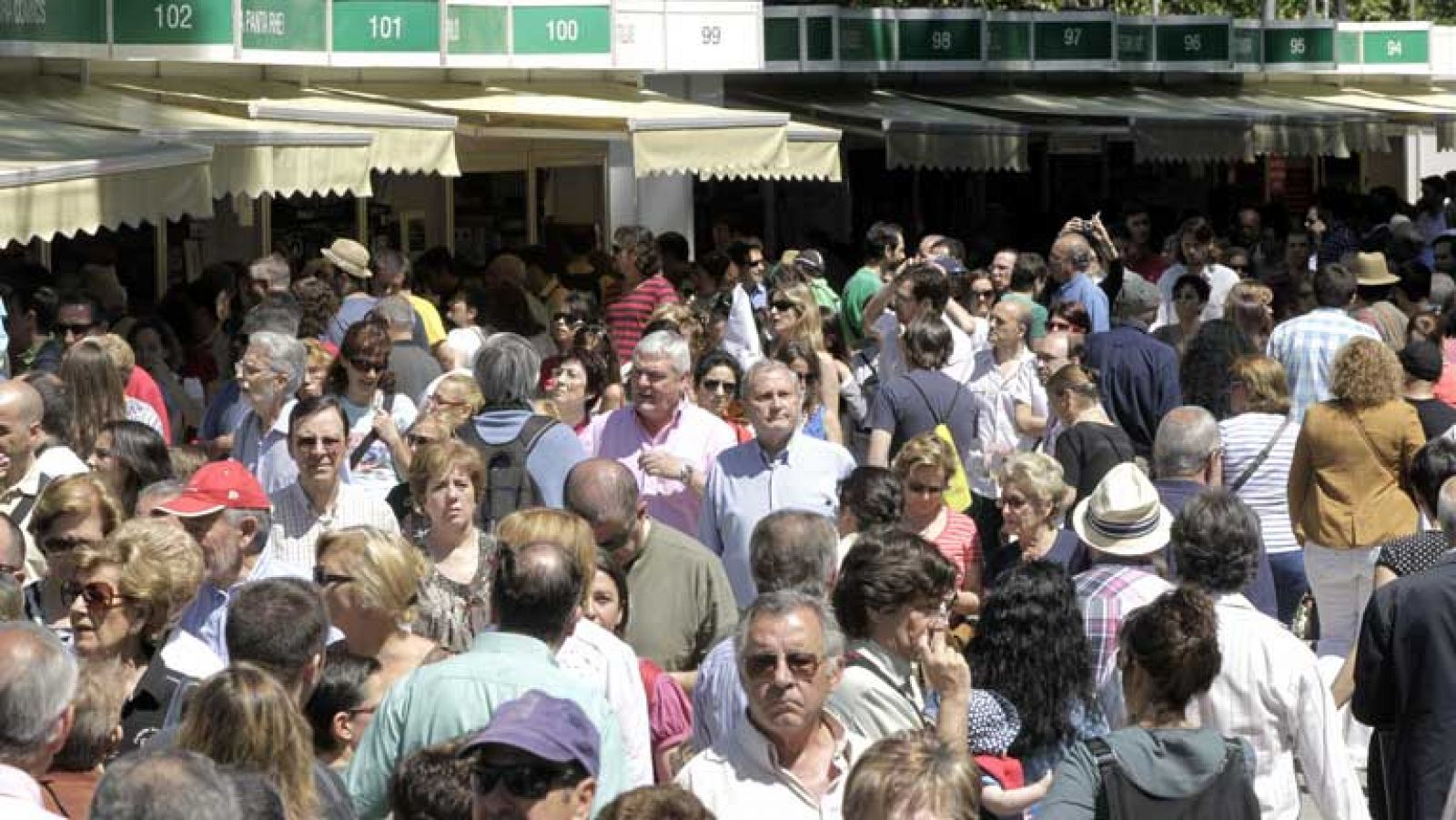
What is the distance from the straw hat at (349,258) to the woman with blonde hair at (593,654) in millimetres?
7109

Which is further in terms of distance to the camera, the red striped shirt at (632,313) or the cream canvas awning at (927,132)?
the cream canvas awning at (927,132)

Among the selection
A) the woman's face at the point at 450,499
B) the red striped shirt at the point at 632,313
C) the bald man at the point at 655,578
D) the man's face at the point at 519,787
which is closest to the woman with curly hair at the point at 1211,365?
the red striped shirt at the point at 632,313

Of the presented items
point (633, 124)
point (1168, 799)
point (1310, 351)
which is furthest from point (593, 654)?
point (633, 124)

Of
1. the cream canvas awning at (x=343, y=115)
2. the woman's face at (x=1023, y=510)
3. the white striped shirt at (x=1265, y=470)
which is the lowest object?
the white striped shirt at (x=1265, y=470)

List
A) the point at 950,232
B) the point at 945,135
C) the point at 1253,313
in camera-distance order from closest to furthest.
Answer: the point at 1253,313
the point at 945,135
the point at 950,232

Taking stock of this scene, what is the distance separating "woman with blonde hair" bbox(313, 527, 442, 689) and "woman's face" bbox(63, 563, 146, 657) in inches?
19.8

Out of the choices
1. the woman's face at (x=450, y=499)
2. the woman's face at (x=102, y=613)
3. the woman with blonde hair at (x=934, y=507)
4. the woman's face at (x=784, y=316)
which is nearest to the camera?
the woman's face at (x=102, y=613)

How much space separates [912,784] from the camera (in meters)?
5.10

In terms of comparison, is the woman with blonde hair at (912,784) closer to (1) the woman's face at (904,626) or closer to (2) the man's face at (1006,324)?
(1) the woman's face at (904,626)

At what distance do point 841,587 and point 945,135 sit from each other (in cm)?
1779

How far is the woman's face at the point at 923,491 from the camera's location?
9.29 m

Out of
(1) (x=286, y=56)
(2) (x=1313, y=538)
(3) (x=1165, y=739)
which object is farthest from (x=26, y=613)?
(1) (x=286, y=56)

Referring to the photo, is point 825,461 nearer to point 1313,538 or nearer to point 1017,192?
point 1313,538

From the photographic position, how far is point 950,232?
3064 centimetres
